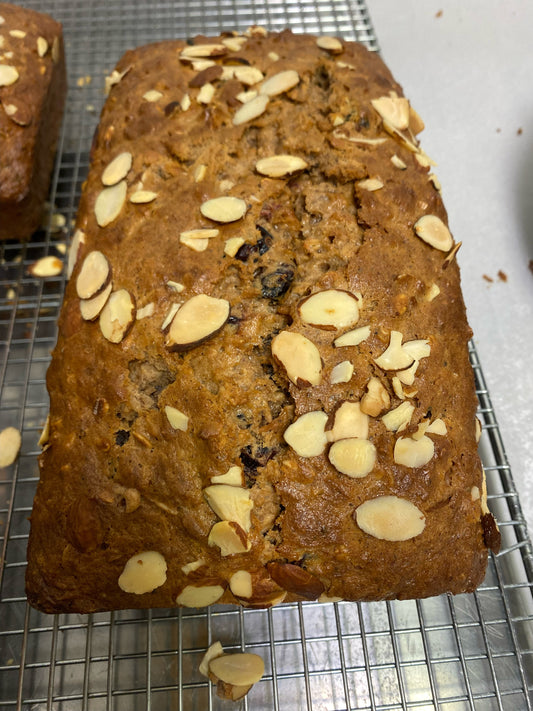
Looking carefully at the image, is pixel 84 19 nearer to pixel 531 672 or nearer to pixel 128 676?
pixel 128 676

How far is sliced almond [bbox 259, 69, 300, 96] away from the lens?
142 cm

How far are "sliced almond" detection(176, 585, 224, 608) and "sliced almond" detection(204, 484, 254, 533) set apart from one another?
0.15 m

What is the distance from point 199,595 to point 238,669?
0.68ft

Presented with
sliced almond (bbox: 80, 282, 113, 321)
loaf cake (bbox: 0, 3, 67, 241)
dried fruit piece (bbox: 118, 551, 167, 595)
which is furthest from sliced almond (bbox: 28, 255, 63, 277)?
dried fruit piece (bbox: 118, 551, 167, 595)

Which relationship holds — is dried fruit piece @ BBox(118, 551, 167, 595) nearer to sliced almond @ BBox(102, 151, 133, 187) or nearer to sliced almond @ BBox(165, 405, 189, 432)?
sliced almond @ BBox(165, 405, 189, 432)

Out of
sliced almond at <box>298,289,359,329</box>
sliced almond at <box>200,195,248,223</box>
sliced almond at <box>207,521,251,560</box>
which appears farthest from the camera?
sliced almond at <box>200,195,248,223</box>

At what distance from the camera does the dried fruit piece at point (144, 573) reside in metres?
1.05

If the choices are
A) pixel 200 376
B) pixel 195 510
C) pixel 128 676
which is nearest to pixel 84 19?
pixel 200 376

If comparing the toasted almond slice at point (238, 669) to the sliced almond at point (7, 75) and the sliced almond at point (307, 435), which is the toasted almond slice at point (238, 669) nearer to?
the sliced almond at point (307, 435)

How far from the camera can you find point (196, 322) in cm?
110

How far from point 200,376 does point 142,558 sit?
35cm

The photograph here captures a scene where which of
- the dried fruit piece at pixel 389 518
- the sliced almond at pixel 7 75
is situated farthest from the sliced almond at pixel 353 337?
the sliced almond at pixel 7 75

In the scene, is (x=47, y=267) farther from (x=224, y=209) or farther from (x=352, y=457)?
(x=352, y=457)

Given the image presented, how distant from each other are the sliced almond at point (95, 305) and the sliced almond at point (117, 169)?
0.30m
